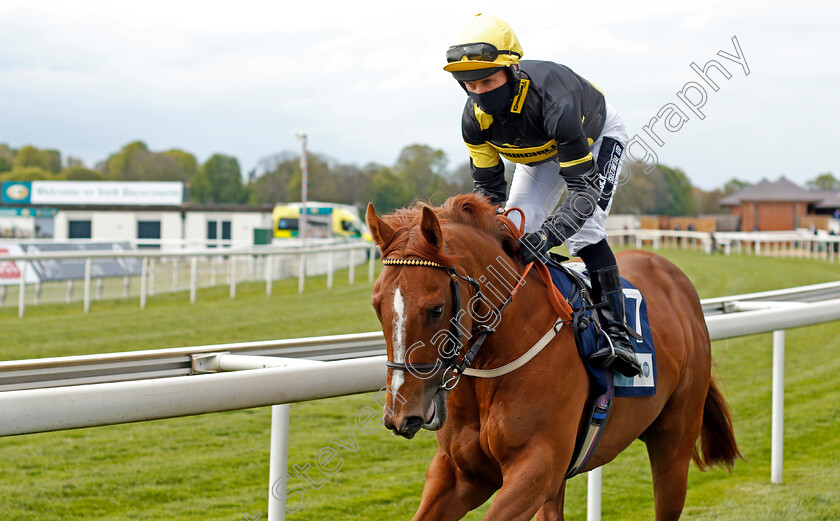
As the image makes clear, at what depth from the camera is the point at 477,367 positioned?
7.35ft

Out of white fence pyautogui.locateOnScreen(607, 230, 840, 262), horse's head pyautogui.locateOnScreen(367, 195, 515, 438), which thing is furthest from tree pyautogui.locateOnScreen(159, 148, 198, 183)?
horse's head pyautogui.locateOnScreen(367, 195, 515, 438)

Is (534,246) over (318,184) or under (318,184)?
under

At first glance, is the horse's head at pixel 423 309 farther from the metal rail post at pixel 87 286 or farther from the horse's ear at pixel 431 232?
the metal rail post at pixel 87 286

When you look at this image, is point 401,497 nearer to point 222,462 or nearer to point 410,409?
point 222,462

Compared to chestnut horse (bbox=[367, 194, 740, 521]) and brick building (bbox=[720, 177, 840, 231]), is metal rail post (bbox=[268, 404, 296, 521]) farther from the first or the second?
brick building (bbox=[720, 177, 840, 231])

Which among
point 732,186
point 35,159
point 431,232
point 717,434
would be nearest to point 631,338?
point 431,232

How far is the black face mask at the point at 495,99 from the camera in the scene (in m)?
2.44

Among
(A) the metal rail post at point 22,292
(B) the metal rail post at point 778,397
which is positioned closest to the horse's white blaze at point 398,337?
(B) the metal rail post at point 778,397

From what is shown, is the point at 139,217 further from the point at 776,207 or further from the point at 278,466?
the point at 776,207

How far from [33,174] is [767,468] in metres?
74.3

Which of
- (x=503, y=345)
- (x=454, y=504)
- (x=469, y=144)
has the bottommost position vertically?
(x=454, y=504)

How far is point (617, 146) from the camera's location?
2854 millimetres

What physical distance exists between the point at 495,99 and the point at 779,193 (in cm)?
5687

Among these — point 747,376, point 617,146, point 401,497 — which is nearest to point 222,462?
point 401,497
